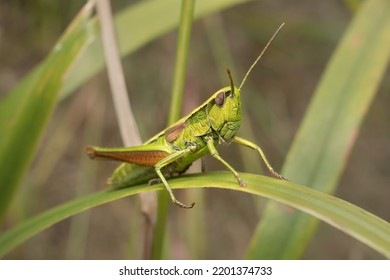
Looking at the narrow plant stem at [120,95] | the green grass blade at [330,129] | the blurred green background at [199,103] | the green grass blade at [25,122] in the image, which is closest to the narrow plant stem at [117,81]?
the narrow plant stem at [120,95]

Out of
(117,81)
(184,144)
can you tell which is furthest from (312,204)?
(117,81)

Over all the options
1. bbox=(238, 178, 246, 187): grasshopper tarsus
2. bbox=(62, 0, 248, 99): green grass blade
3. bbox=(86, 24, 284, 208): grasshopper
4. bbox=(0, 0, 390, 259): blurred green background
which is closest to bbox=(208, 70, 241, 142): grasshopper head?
bbox=(86, 24, 284, 208): grasshopper

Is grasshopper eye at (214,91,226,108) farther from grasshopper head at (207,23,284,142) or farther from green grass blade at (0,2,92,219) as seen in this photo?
green grass blade at (0,2,92,219)

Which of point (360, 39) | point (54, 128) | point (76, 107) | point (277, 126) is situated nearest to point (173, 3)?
point (360, 39)

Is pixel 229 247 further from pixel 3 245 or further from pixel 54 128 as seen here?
pixel 3 245

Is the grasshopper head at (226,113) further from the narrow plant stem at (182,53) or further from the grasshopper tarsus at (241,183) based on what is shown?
the grasshopper tarsus at (241,183)

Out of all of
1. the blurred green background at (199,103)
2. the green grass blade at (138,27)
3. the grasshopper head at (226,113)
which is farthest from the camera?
the blurred green background at (199,103)
